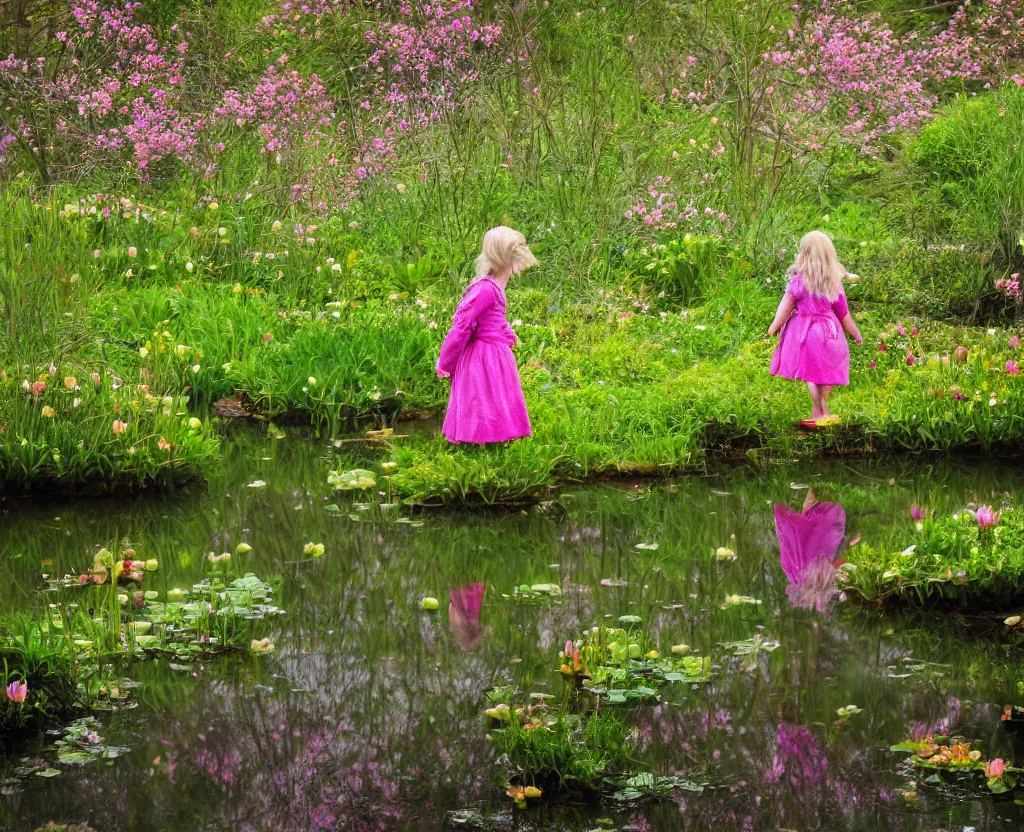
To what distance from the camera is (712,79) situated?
13.8m

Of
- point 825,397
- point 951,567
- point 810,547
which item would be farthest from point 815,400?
point 951,567

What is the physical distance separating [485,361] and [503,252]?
24.0 inches

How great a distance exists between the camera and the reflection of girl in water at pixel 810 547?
18.8 ft

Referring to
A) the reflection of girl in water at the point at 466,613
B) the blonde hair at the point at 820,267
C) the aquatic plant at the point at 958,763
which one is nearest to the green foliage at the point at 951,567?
the aquatic plant at the point at 958,763

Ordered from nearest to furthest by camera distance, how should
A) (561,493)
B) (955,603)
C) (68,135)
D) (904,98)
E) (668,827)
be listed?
(668,827) < (955,603) < (561,493) < (68,135) < (904,98)

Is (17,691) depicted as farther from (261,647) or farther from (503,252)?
(503,252)

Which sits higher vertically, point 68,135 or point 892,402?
point 68,135

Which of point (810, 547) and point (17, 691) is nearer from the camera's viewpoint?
point (17, 691)

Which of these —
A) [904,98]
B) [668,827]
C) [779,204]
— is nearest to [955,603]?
[668,827]

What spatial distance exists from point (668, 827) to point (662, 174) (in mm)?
9279

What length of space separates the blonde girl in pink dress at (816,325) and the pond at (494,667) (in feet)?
3.29

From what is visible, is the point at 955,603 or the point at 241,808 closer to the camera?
the point at 241,808

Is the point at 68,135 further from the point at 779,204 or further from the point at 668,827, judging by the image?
the point at 668,827

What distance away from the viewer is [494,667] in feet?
16.4
